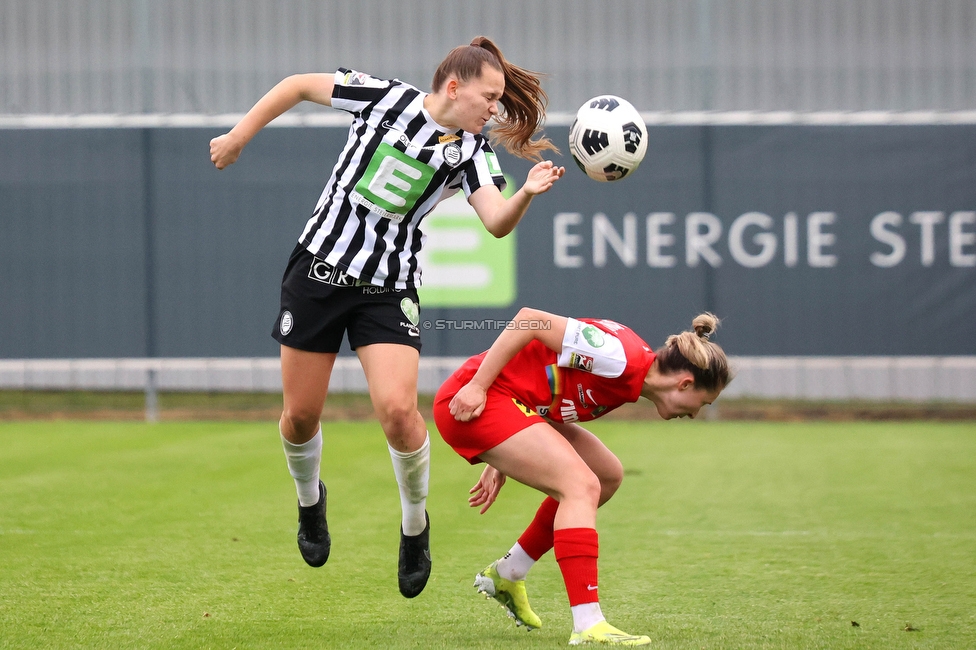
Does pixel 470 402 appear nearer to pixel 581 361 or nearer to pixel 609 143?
pixel 581 361

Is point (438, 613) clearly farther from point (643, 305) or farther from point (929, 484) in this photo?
point (643, 305)

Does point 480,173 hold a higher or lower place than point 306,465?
higher

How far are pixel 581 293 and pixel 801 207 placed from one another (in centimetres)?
208

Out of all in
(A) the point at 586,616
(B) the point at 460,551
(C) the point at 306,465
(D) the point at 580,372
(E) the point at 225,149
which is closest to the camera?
(A) the point at 586,616

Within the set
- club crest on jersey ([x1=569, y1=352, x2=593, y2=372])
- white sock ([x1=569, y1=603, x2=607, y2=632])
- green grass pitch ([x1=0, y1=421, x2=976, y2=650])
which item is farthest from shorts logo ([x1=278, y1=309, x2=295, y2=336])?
white sock ([x1=569, y1=603, x2=607, y2=632])

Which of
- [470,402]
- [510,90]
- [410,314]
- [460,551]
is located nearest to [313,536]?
[460,551]

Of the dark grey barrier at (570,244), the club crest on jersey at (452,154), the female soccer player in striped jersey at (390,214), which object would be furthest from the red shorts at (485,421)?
the dark grey barrier at (570,244)

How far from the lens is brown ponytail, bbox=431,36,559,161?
153 inches

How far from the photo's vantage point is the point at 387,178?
3945 millimetres

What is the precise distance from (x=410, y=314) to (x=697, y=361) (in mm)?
1051

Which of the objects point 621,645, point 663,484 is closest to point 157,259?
point 663,484

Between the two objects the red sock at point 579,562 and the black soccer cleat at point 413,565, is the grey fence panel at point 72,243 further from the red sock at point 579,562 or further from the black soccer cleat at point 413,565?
the red sock at point 579,562

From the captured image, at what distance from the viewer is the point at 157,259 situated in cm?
1021

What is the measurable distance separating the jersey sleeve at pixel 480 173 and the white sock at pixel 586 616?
1.47m
